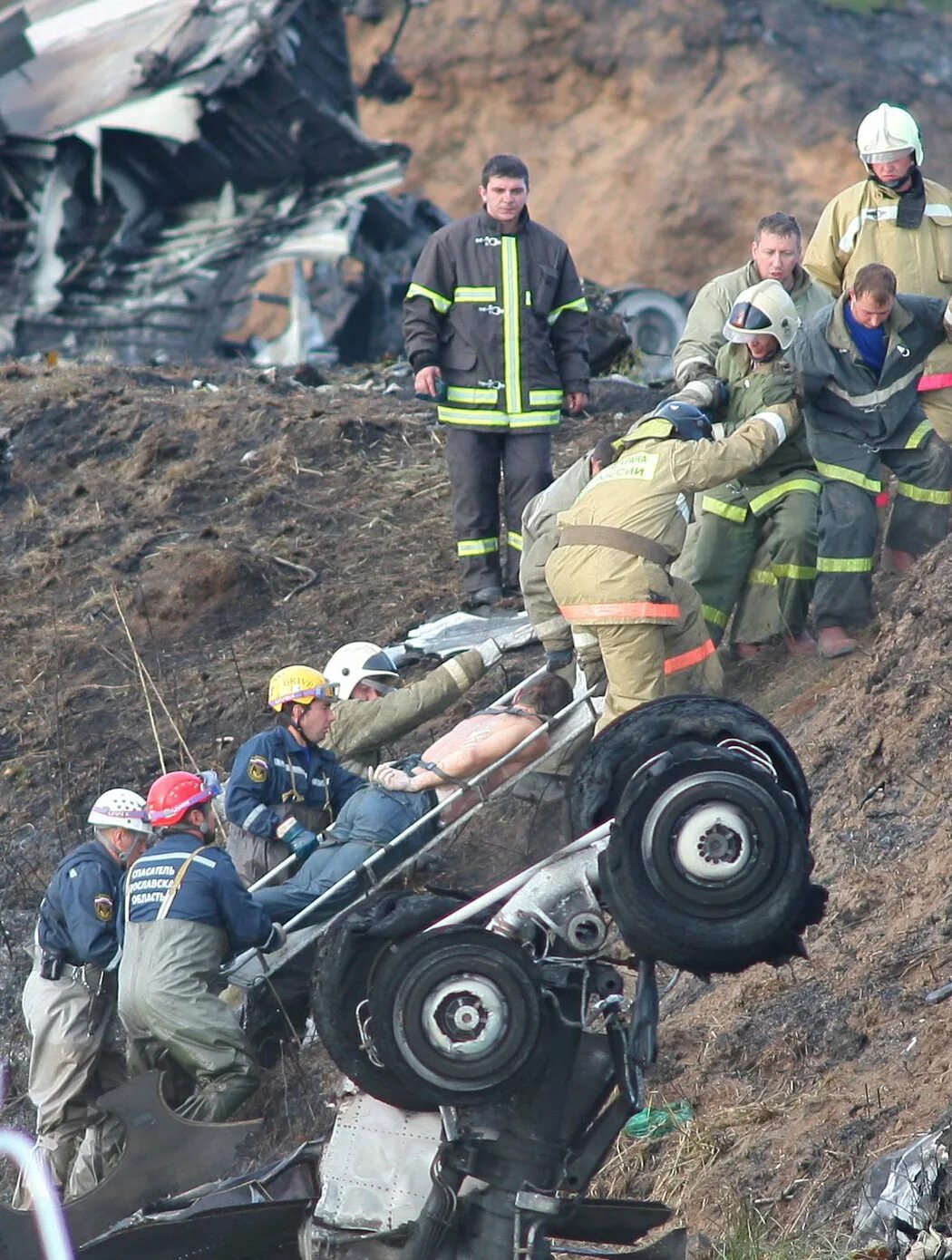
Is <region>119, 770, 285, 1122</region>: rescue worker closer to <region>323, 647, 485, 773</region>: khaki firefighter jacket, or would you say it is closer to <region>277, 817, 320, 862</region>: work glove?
<region>277, 817, 320, 862</region>: work glove

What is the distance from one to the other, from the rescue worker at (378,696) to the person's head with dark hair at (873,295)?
2019 mm

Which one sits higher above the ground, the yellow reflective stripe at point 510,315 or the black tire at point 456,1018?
the black tire at point 456,1018

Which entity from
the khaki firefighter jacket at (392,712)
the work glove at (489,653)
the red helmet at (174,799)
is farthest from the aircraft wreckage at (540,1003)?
the work glove at (489,653)

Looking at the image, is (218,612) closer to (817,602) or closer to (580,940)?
(817,602)

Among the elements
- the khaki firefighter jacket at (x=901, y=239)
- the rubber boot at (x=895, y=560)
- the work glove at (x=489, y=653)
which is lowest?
the rubber boot at (x=895, y=560)

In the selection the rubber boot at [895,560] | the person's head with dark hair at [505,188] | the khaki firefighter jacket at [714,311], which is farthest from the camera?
the person's head with dark hair at [505,188]

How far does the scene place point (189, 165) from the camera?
62.8 ft

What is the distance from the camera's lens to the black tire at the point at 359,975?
4980mm

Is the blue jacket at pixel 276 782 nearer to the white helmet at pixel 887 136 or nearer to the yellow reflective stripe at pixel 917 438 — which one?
the yellow reflective stripe at pixel 917 438

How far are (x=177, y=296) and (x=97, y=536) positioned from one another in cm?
755

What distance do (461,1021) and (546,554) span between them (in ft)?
11.3

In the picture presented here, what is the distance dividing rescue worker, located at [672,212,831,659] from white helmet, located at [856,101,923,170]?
1.50 ft

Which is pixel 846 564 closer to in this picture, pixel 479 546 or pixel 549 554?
pixel 549 554

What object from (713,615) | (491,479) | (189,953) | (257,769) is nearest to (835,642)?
(713,615)
